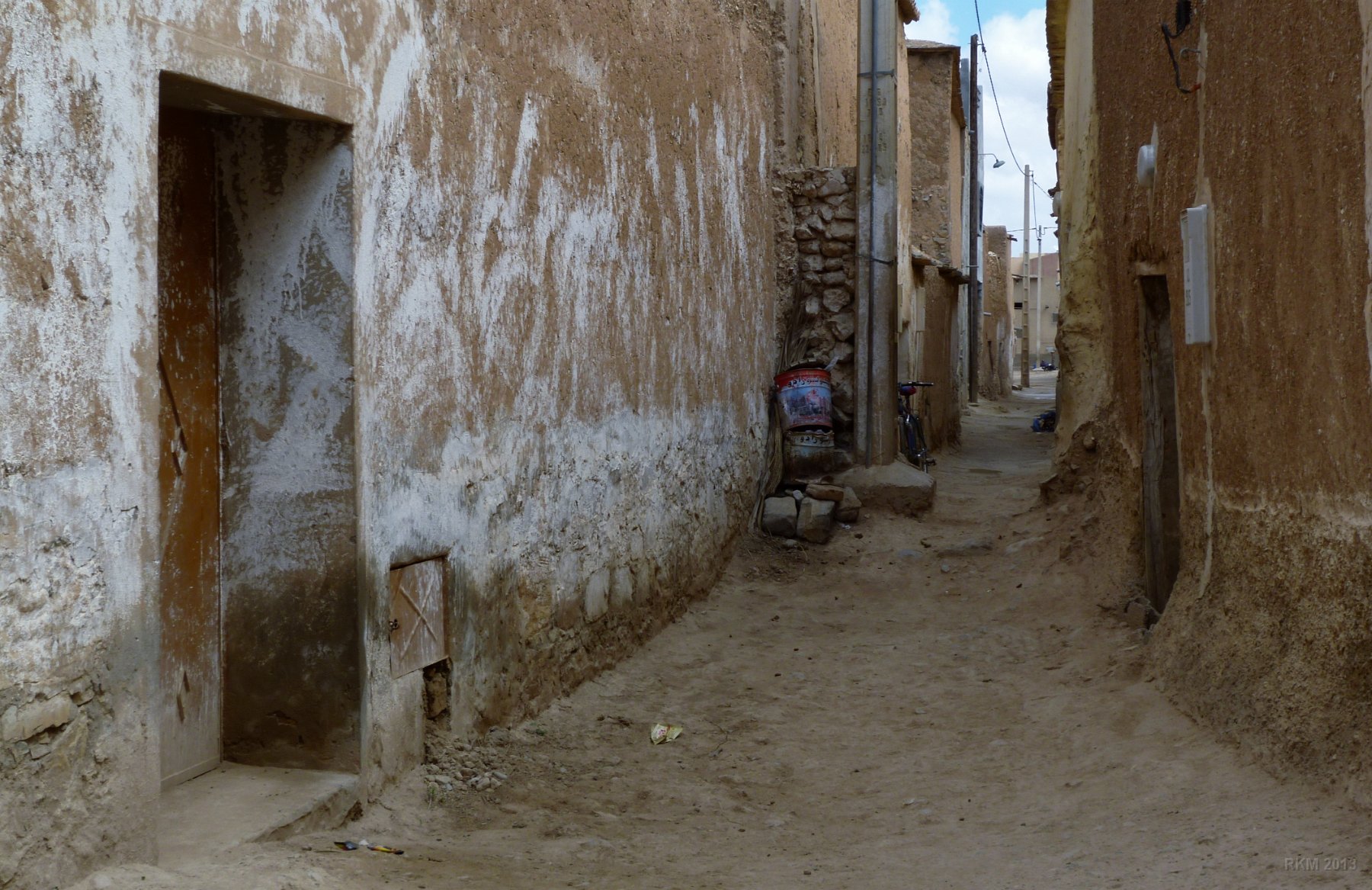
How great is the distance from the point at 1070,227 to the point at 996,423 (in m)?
11.8

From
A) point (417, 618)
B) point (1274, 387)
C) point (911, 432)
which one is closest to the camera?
point (1274, 387)

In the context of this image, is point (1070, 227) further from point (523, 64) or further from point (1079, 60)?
point (523, 64)

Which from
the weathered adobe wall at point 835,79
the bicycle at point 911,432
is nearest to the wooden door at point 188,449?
the weathered adobe wall at point 835,79

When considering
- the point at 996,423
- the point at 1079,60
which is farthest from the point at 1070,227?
the point at 996,423

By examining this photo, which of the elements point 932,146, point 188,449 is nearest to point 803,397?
point 188,449

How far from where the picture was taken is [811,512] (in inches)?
330

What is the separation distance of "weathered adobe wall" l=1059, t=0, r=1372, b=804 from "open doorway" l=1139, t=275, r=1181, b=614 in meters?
0.41

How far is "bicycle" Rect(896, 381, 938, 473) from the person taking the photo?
1142cm

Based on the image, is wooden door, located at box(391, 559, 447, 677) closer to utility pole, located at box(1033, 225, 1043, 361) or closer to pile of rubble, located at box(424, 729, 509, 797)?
pile of rubble, located at box(424, 729, 509, 797)

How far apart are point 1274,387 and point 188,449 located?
10.8ft

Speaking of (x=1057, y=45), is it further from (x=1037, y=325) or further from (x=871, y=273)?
(x=1037, y=325)

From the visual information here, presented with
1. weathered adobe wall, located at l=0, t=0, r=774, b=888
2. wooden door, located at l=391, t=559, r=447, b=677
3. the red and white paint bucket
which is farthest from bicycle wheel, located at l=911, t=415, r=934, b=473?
wooden door, located at l=391, t=559, r=447, b=677

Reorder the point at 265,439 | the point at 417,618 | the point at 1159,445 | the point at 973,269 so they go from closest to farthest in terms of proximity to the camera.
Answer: the point at 265,439, the point at 417,618, the point at 1159,445, the point at 973,269

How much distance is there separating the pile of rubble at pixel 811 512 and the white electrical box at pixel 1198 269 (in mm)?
3854
